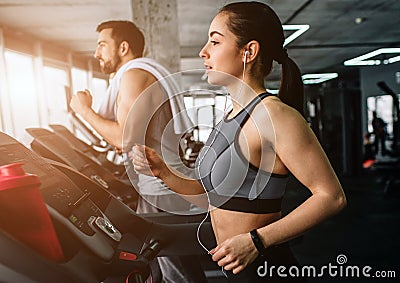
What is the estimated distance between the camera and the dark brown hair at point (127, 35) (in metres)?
1.21

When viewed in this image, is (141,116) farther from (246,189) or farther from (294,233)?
(294,233)

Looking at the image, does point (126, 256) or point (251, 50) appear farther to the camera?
point (251, 50)

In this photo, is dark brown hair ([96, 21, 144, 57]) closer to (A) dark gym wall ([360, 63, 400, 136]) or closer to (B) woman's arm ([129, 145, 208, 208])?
(B) woman's arm ([129, 145, 208, 208])

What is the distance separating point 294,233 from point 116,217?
0.38 meters

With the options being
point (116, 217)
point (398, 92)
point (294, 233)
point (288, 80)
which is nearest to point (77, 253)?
point (116, 217)

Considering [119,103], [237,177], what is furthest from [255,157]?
[119,103]

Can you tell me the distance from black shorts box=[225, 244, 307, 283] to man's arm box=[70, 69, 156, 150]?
21.4 inches

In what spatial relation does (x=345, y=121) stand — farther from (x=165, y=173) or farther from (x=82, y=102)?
(x=165, y=173)

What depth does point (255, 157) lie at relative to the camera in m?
0.71

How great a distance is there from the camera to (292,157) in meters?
0.67

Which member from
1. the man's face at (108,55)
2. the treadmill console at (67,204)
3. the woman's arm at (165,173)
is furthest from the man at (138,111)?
the treadmill console at (67,204)

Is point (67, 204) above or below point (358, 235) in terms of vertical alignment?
above

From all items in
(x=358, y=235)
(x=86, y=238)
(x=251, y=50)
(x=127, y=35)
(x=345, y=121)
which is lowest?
(x=358, y=235)

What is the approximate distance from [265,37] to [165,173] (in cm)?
37
